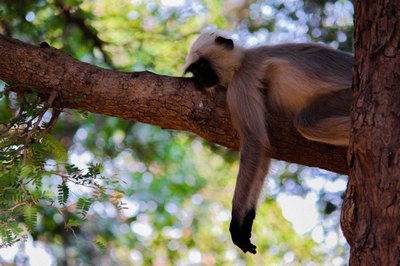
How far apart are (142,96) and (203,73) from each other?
48cm

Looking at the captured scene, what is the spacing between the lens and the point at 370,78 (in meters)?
3.35

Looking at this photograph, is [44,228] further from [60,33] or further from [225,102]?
[225,102]

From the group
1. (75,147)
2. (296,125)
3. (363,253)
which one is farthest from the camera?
(75,147)

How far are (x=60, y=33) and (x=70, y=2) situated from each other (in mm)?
572

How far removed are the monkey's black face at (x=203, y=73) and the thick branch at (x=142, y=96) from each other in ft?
0.28

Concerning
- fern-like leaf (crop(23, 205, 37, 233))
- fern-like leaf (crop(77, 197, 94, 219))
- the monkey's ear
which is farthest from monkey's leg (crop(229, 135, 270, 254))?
fern-like leaf (crop(23, 205, 37, 233))

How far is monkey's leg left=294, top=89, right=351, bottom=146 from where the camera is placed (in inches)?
179

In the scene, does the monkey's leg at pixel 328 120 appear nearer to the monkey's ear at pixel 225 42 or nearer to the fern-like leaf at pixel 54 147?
the monkey's ear at pixel 225 42

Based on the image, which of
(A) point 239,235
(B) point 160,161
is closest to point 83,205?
(A) point 239,235

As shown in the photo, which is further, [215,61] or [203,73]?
[215,61]

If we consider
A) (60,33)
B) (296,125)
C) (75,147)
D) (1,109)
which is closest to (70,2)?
(60,33)

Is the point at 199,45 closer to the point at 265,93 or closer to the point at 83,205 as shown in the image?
the point at 265,93

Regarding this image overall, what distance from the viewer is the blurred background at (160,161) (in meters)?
8.01

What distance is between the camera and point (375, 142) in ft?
10.6
